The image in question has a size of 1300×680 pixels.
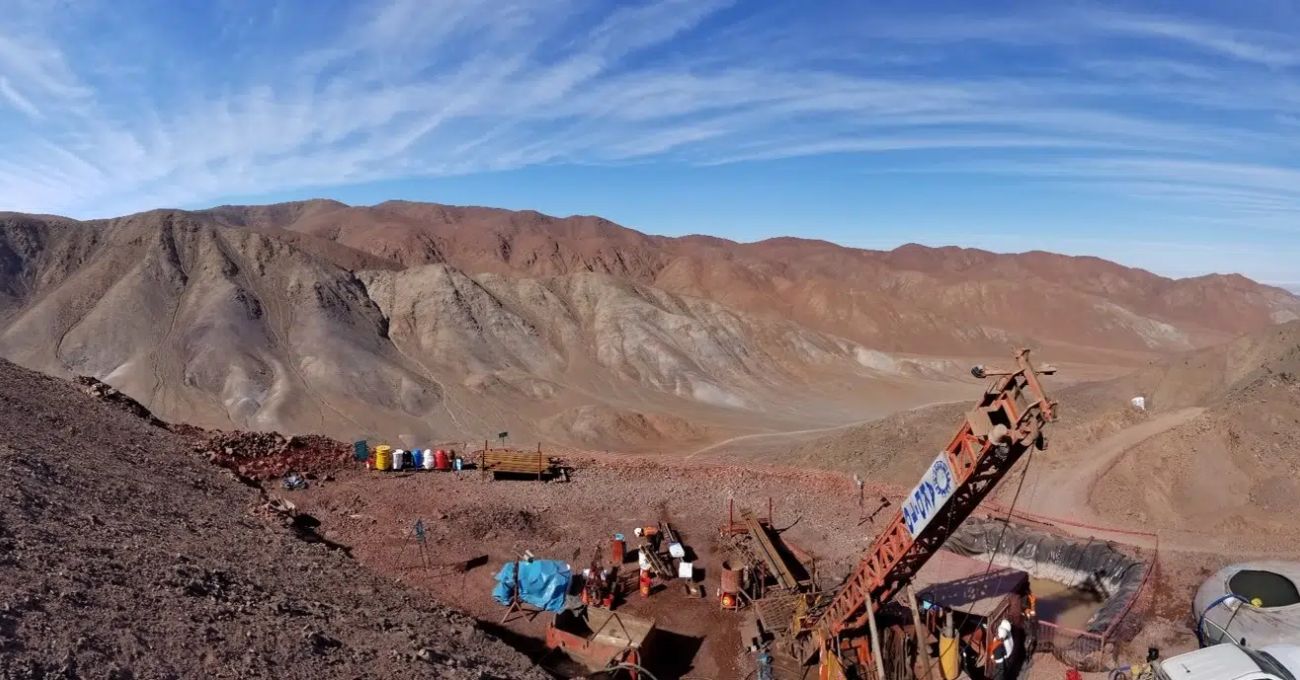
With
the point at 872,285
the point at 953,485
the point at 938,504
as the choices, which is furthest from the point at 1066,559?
the point at 872,285

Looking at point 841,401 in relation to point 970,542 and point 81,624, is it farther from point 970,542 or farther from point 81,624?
point 81,624

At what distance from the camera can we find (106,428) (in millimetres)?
16562

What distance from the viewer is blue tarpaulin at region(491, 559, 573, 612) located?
48.8 feet

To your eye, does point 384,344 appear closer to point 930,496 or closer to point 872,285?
point 930,496

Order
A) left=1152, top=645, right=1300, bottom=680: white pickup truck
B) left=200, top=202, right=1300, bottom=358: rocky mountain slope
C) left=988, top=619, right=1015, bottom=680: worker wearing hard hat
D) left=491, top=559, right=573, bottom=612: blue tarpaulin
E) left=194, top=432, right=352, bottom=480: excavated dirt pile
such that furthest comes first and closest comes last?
left=200, top=202, right=1300, bottom=358: rocky mountain slope → left=194, top=432, right=352, bottom=480: excavated dirt pile → left=491, top=559, right=573, bottom=612: blue tarpaulin → left=988, top=619, right=1015, bottom=680: worker wearing hard hat → left=1152, top=645, right=1300, bottom=680: white pickup truck

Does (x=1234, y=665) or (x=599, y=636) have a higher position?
(x=1234, y=665)

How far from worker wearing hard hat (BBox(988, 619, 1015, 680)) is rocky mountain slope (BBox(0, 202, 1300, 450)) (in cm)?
3333

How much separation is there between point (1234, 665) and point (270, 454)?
73.4ft

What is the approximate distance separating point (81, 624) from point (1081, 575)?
19068 millimetres

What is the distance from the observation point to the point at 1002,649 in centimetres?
Result: 1238

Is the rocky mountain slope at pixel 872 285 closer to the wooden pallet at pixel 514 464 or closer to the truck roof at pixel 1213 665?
the wooden pallet at pixel 514 464

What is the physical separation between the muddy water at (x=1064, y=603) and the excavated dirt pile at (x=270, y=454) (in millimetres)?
19095

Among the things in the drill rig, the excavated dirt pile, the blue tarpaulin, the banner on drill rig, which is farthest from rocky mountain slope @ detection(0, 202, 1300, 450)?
the banner on drill rig

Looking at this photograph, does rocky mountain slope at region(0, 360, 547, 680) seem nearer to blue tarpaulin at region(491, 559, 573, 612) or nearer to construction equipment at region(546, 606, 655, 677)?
construction equipment at region(546, 606, 655, 677)
